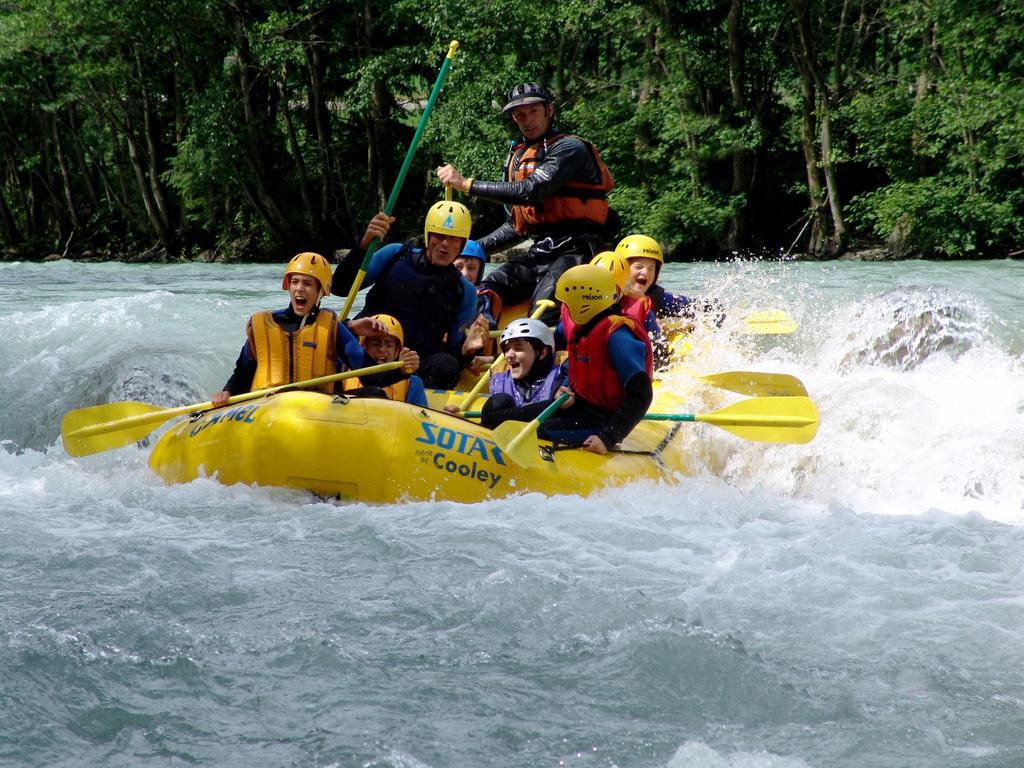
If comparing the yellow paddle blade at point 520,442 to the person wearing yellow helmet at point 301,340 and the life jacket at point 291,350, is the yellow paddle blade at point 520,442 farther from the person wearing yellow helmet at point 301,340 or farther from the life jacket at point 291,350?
the life jacket at point 291,350

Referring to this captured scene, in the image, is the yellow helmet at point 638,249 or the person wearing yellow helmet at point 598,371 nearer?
the person wearing yellow helmet at point 598,371

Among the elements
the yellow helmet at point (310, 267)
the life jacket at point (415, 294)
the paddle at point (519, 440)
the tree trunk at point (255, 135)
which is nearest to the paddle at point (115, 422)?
the yellow helmet at point (310, 267)

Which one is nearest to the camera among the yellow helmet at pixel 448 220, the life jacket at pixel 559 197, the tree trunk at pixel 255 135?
the yellow helmet at pixel 448 220

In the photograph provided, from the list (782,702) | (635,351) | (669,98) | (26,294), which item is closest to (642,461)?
(635,351)

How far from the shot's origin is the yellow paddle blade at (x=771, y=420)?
5.53 meters

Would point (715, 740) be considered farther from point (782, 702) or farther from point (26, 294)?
point (26, 294)

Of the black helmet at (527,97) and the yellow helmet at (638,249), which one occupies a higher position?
the black helmet at (527,97)

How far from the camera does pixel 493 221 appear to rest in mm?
22516

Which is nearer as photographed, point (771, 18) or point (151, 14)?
point (771, 18)

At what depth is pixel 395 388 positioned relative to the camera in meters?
5.64

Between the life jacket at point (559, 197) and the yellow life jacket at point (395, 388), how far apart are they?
1526mm

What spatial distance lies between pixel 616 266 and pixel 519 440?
1.61 metres

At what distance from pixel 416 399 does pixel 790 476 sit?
2.19 m

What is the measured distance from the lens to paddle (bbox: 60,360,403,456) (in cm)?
539
